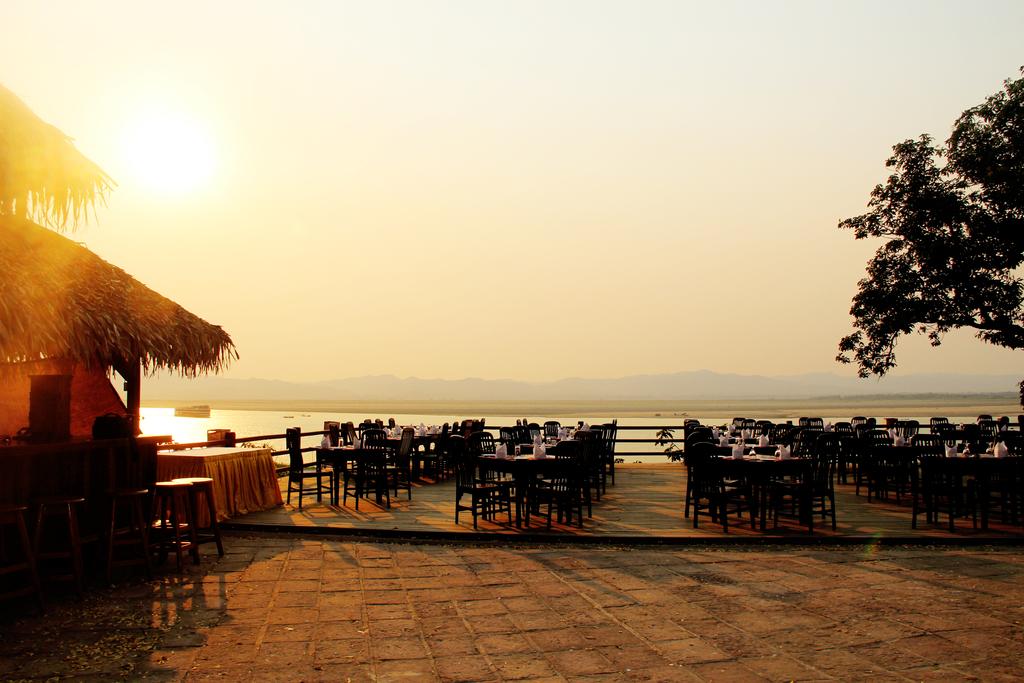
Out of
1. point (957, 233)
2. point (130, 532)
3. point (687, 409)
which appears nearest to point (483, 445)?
point (130, 532)

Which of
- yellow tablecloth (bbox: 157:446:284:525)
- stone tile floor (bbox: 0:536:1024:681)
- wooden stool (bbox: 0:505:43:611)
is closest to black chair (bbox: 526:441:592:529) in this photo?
stone tile floor (bbox: 0:536:1024:681)

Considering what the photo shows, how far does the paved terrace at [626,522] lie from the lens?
8.09 meters

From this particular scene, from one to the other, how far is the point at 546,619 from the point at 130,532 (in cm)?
382

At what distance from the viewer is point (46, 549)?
6.40m

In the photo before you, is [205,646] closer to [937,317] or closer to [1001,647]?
[1001,647]

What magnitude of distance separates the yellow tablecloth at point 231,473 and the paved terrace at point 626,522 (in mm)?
209

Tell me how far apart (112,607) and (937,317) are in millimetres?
14772

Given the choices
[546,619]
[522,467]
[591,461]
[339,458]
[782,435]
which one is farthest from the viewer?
[782,435]

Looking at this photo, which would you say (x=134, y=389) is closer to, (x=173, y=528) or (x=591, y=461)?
(x=173, y=528)

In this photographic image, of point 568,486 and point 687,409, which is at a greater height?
point 568,486

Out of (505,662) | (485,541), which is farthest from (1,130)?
(505,662)

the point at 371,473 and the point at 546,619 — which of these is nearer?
the point at 546,619

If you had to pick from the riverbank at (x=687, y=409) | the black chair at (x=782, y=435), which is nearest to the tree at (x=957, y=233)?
the black chair at (x=782, y=435)

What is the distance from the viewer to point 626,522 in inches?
350
